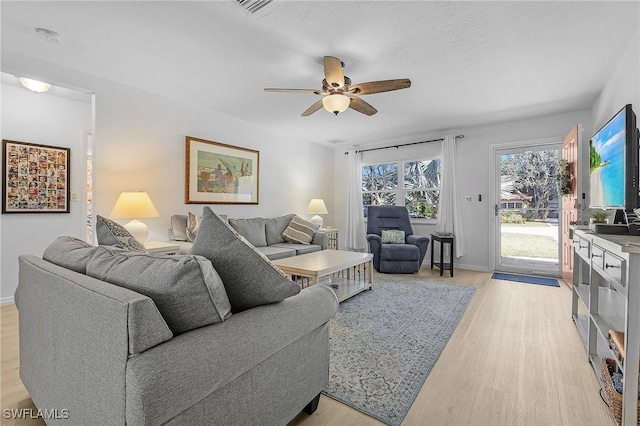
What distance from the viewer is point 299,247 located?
169 inches

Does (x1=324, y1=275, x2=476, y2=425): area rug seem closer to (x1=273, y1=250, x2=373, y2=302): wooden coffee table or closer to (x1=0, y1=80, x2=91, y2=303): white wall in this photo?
(x1=273, y1=250, x2=373, y2=302): wooden coffee table

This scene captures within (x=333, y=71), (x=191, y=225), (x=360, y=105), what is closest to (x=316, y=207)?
(x=191, y=225)

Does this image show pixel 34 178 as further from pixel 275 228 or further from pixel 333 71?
pixel 333 71

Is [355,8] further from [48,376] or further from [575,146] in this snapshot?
[575,146]

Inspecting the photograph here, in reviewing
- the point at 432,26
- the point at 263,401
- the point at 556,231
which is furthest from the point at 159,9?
the point at 556,231

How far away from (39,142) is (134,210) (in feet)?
5.04

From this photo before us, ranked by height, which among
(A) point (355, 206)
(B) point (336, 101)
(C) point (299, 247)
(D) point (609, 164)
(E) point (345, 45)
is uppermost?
(E) point (345, 45)

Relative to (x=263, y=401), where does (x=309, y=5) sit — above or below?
above

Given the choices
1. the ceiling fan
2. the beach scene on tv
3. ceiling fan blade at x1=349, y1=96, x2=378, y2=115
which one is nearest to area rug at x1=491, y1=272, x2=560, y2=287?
the beach scene on tv

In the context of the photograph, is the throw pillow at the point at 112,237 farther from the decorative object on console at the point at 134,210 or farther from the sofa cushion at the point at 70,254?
the decorative object on console at the point at 134,210

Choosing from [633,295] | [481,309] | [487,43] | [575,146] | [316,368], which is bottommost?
[481,309]

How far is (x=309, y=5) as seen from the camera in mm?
1998

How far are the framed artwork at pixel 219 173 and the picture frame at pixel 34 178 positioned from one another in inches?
53.2

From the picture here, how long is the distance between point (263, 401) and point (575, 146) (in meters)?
4.10
